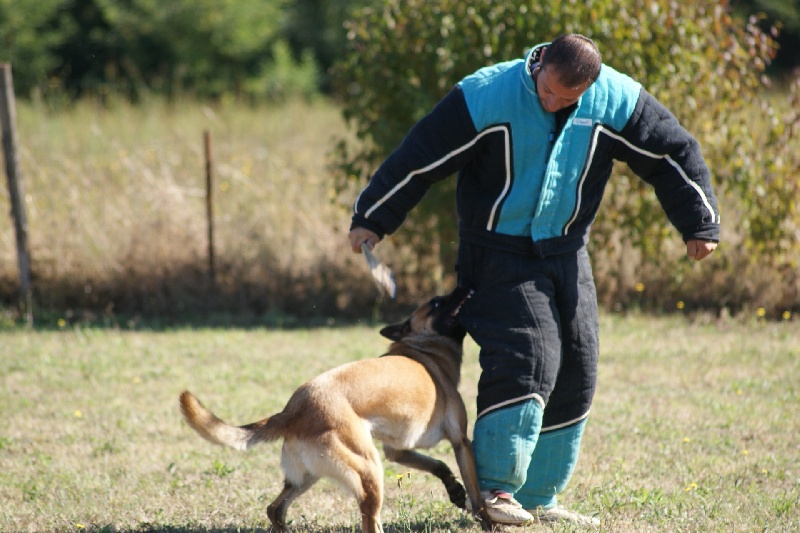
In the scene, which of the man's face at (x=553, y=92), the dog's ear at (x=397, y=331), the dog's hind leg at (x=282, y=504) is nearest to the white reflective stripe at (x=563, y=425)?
the dog's ear at (x=397, y=331)

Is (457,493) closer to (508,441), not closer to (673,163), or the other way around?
(508,441)

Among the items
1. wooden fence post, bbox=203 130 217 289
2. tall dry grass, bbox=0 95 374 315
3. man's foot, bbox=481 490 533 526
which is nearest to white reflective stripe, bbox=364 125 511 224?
man's foot, bbox=481 490 533 526

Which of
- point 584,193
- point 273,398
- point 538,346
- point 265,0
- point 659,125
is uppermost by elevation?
point 265,0

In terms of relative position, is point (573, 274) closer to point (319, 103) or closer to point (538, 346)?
point (538, 346)

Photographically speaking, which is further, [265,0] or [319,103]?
[265,0]

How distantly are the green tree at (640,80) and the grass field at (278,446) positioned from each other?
861 millimetres

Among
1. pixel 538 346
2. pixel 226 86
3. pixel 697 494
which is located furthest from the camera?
pixel 226 86

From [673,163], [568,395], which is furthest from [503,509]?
[673,163]

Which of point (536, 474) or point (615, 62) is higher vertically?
point (615, 62)

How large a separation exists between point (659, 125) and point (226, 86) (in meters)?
19.9

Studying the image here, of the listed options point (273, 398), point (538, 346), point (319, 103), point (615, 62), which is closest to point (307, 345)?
point (273, 398)

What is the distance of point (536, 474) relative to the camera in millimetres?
3908

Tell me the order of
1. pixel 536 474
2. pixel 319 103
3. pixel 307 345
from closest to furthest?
pixel 536 474 → pixel 307 345 → pixel 319 103

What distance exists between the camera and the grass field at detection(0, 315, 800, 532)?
409 cm
